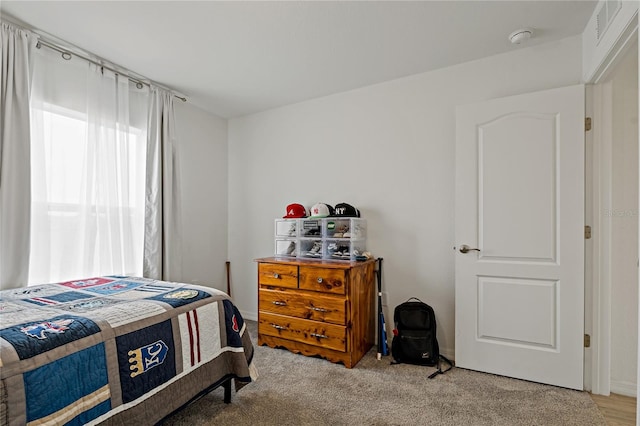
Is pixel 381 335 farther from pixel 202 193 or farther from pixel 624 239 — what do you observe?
pixel 202 193

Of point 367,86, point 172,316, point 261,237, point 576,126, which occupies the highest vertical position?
point 367,86

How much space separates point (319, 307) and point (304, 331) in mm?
269

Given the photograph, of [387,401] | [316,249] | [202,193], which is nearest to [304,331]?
[316,249]

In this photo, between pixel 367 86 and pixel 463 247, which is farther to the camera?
pixel 367 86

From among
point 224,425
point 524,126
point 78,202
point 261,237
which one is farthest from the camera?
point 261,237

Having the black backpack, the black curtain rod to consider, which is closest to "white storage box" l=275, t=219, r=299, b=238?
the black backpack

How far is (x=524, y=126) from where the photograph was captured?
2.27 metres

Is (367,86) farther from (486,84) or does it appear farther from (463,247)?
(463,247)

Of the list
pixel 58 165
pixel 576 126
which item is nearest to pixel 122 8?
pixel 58 165

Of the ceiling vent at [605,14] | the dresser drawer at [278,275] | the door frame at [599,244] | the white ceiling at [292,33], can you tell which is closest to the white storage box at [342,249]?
the dresser drawer at [278,275]

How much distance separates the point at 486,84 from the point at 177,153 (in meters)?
2.93

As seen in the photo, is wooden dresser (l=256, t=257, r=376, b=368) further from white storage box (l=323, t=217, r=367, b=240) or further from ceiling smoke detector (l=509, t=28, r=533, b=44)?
ceiling smoke detector (l=509, t=28, r=533, b=44)

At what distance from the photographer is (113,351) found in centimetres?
134

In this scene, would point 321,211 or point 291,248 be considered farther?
point 291,248
